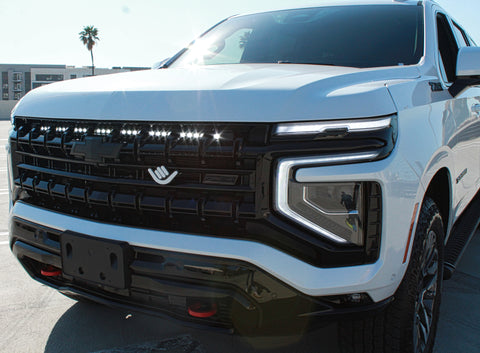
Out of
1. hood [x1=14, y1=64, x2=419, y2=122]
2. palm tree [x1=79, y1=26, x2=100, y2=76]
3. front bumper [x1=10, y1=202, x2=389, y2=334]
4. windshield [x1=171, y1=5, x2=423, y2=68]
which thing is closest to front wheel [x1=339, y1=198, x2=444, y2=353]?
front bumper [x1=10, y1=202, x2=389, y2=334]

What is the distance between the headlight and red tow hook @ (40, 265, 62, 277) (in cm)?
126

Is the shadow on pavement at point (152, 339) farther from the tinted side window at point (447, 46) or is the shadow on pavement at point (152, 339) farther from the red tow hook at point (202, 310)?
the tinted side window at point (447, 46)

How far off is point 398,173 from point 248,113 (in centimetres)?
58

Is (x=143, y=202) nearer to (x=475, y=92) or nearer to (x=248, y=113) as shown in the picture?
(x=248, y=113)

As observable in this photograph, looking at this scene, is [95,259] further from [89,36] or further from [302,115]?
[89,36]

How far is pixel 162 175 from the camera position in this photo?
1.87 m

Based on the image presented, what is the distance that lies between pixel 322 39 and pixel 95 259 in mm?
1953

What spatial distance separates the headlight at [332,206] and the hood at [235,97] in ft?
0.70

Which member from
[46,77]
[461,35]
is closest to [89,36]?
[46,77]

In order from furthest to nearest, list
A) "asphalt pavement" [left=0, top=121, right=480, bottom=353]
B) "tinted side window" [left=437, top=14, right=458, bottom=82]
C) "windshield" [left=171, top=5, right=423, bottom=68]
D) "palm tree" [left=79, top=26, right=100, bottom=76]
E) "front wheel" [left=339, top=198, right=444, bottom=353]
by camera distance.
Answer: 1. "palm tree" [left=79, top=26, right=100, bottom=76]
2. "tinted side window" [left=437, top=14, right=458, bottom=82]
3. "windshield" [left=171, top=5, right=423, bottom=68]
4. "asphalt pavement" [left=0, top=121, right=480, bottom=353]
5. "front wheel" [left=339, top=198, right=444, bottom=353]

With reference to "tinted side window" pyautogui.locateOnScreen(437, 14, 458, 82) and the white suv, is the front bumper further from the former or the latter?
"tinted side window" pyautogui.locateOnScreen(437, 14, 458, 82)

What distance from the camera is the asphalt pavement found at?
95.7 inches

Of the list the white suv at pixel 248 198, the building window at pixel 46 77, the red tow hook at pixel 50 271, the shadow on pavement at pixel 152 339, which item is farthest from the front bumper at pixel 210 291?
the building window at pixel 46 77

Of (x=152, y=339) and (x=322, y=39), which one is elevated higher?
(x=322, y=39)
